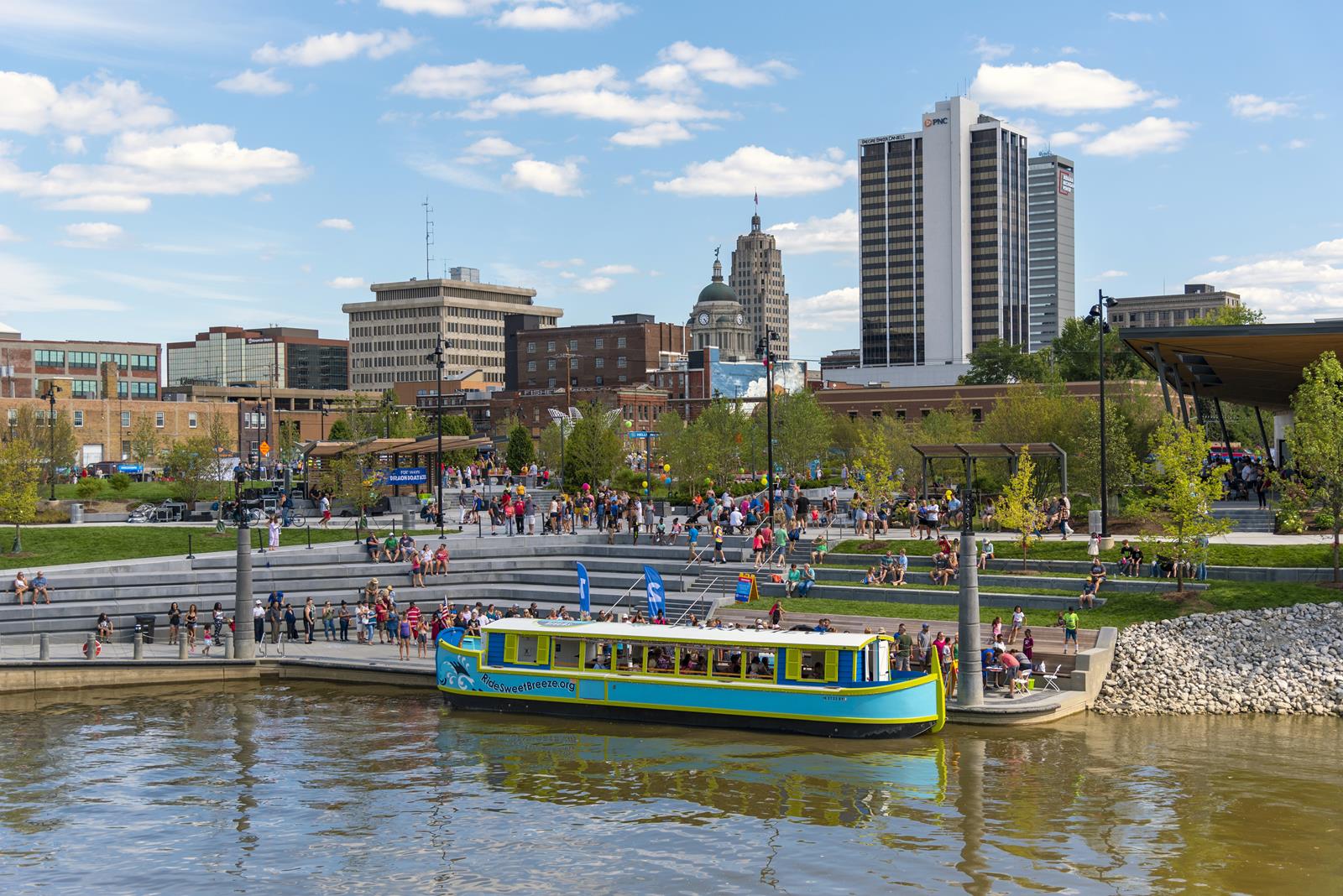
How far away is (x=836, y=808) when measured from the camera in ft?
79.8

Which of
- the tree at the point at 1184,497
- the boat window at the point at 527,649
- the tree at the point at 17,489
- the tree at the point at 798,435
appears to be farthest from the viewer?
the tree at the point at 798,435

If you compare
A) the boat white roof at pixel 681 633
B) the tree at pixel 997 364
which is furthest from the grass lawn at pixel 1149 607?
the tree at pixel 997 364

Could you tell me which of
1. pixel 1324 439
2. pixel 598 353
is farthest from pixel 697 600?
pixel 598 353

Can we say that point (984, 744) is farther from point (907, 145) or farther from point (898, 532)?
point (907, 145)

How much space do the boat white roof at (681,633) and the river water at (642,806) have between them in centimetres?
223

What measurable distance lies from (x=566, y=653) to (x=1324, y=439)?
23.6 meters

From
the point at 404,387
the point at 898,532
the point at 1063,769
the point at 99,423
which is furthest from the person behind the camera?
the point at 404,387

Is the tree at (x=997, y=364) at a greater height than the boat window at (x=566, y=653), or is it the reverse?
the tree at (x=997, y=364)

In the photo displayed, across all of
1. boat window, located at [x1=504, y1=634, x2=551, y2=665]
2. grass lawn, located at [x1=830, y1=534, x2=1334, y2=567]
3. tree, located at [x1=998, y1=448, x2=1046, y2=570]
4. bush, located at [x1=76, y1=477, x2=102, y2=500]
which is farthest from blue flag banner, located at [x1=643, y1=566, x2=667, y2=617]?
bush, located at [x1=76, y1=477, x2=102, y2=500]

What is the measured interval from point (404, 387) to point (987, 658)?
16353cm

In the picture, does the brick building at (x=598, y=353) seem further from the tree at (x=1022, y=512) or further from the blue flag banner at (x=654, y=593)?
the blue flag banner at (x=654, y=593)

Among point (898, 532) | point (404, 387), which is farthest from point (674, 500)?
point (404, 387)

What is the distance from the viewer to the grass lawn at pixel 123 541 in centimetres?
4631

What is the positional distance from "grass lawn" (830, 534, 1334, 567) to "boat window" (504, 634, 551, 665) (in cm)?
1512
